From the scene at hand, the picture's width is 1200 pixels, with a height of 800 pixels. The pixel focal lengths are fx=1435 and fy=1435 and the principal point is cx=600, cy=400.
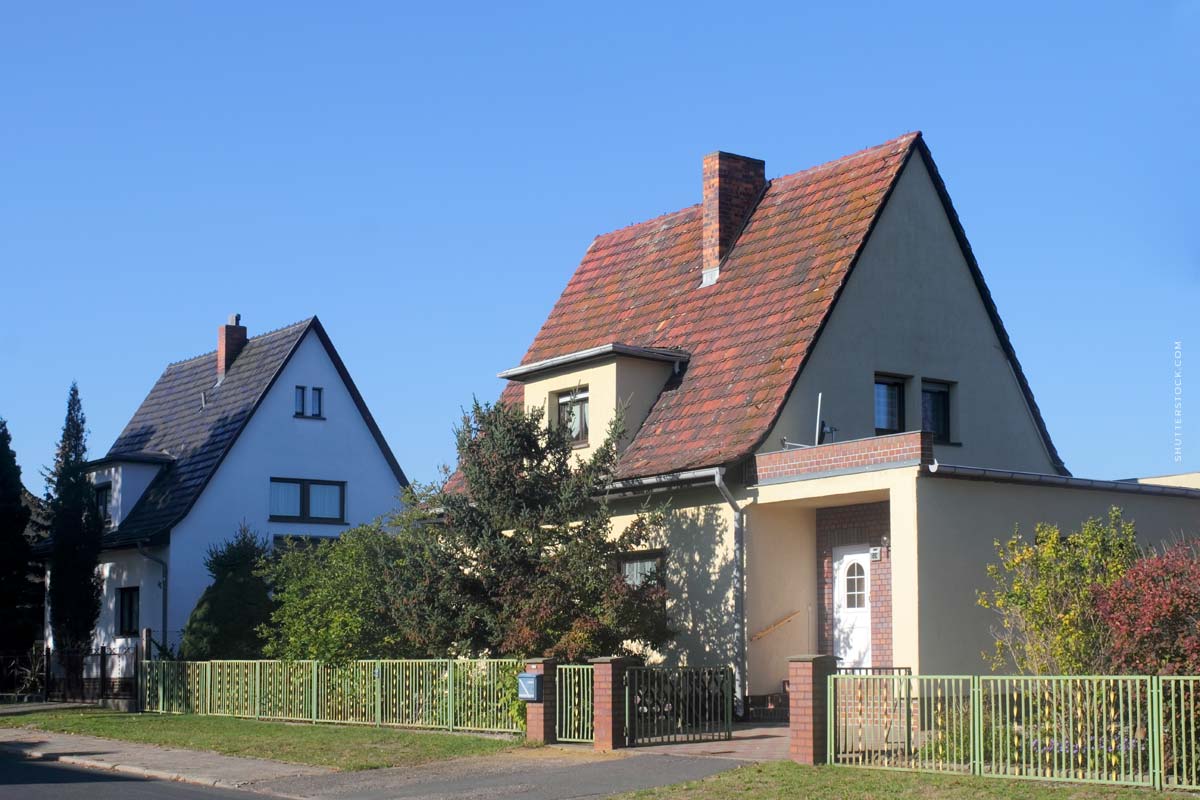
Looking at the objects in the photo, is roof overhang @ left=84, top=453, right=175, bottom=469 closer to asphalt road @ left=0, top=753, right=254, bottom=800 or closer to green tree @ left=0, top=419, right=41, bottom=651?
green tree @ left=0, top=419, right=41, bottom=651

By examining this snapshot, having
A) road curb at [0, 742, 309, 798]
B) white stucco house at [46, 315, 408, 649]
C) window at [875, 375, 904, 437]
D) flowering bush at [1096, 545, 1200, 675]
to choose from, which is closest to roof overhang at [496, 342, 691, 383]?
window at [875, 375, 904, 437]

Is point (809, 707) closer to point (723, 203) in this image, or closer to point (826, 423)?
point (826, 423)

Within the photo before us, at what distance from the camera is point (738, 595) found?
70.5 feet

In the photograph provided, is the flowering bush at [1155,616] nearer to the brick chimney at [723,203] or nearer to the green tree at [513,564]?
the green tree at [513,564]

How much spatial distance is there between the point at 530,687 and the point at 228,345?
25.8 m

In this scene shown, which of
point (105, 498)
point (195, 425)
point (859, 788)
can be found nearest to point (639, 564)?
point (859, 788)

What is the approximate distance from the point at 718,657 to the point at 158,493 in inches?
850

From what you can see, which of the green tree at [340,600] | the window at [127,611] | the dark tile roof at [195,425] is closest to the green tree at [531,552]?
the green tree at [340,600]

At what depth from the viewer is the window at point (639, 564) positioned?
23.3m

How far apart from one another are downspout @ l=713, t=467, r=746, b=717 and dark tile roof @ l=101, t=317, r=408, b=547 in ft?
62.5

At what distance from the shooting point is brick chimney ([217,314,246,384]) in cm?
4169

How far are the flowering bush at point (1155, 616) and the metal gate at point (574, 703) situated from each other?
21.9ft

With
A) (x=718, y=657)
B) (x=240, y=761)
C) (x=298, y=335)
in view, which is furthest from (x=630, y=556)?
(x=298, y=335)

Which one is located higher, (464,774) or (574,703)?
(574,703)
